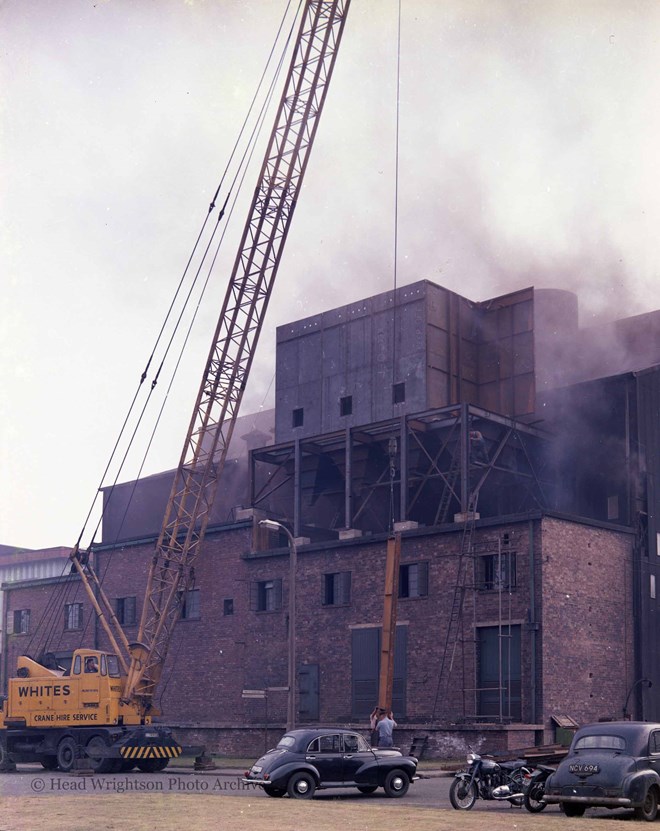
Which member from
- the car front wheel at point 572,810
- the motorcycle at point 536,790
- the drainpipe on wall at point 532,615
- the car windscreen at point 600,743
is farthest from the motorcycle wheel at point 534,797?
the drainpipe on wall at point 532,615

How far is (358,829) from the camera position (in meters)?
15.7

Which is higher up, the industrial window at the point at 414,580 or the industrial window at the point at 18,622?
the industrial window at the point at 414,580

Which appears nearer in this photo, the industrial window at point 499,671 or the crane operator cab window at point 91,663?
the crane operator cab window at point 91,663

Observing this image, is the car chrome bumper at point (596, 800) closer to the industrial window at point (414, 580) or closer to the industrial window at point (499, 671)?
the industrial window at point (499, 671)

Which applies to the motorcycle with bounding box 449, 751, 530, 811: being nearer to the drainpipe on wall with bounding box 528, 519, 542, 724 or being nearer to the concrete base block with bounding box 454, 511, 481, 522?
the drainpipe on wall with bounding box 528, 519, 542, 724

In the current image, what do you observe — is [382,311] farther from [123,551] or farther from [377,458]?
[123,551]

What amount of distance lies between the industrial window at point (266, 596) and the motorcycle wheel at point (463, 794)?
2861cm

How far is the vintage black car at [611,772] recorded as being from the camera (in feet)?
62.1

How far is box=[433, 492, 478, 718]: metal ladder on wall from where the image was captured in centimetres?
4269

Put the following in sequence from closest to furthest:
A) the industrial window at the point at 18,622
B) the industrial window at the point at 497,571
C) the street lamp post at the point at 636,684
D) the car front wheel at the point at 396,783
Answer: the car front wheel at the point at 396,783 < the industrial window at the point at 497,571 < the street lamp post at the point at 636,684 < the industrial window at the point at 18,622

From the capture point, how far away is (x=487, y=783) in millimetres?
21750

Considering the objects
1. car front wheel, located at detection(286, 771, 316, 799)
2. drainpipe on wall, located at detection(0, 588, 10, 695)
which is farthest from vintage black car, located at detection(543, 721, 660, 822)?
drainpipe on wall, located at detection(0, 588, 10, 695)

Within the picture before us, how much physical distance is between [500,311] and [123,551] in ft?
74.2

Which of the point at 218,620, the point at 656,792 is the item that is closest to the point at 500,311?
the point at 218,620
